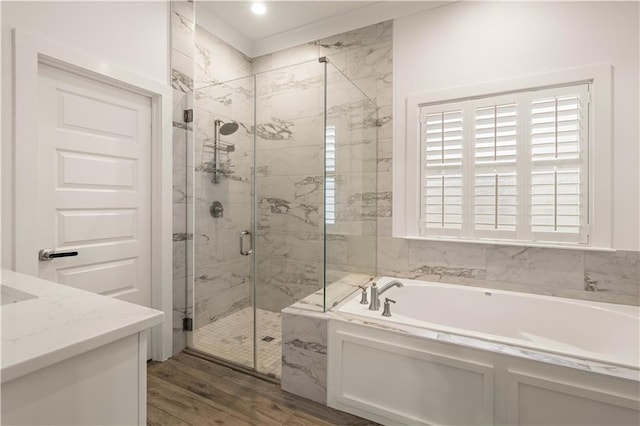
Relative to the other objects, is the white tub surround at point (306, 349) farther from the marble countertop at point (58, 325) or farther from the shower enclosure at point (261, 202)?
the marble countertop at point (58, 325)

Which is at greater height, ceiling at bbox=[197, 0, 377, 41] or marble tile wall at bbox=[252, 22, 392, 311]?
ceiling at bbox=[197, 0, 377, 41]

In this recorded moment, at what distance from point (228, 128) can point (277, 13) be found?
1220mm

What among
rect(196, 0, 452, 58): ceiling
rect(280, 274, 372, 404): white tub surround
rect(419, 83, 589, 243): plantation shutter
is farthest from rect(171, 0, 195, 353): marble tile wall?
rect(419, 83, 589, 243): plantation shutter

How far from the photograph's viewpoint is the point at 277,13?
2971 mm

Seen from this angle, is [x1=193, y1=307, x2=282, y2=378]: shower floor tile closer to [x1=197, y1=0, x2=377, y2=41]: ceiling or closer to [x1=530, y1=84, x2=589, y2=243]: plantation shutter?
[x1=530, y1=84, x2=589, y2=243]: plantation shutter

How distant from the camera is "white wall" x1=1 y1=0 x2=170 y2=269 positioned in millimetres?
1660

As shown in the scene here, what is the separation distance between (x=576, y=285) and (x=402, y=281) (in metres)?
1.18

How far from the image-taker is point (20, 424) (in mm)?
633

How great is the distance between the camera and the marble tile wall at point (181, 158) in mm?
2576

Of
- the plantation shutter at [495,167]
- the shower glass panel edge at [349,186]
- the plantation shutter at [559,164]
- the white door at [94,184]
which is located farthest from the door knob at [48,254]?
the plantation shutter at [559,164]

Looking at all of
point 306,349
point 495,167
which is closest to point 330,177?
point 306,349

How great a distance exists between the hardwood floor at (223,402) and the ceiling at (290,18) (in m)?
2.98

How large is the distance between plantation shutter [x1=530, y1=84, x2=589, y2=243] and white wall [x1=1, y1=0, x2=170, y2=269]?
9.30 feet

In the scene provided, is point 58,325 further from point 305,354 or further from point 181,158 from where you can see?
point 181,158
